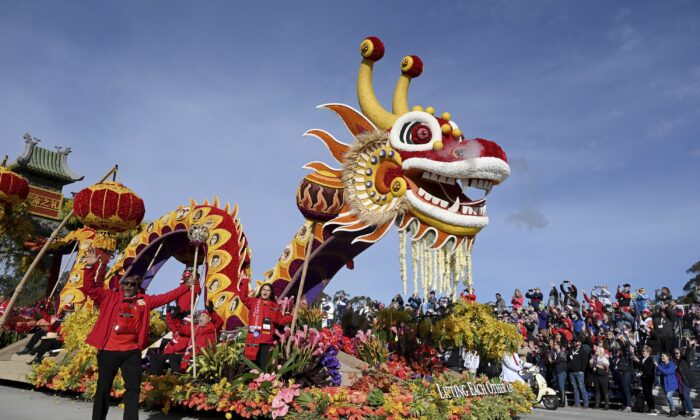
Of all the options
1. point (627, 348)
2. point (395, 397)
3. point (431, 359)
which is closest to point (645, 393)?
point (627, 348)

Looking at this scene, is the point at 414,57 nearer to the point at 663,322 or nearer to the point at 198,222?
the point at 198,222

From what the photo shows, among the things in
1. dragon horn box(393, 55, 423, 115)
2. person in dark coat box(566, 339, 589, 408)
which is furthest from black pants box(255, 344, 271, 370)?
person in dark coat box(566, 339, 589, 408)

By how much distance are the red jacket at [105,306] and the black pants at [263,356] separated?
5.48 feet

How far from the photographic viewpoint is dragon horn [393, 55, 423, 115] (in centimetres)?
720

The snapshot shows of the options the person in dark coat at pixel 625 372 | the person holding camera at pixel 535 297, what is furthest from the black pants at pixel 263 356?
the person holding camera at pixel 535 297

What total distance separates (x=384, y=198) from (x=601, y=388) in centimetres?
791

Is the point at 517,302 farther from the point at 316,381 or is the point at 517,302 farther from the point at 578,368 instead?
the point at 316,381

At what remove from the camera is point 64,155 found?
2505 centimetres

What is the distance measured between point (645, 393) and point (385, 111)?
26.8 feet

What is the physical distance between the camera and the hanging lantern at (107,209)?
11195 mm

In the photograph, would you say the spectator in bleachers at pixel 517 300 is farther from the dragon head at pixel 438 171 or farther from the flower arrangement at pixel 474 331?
the dragon head at pixel 438 171

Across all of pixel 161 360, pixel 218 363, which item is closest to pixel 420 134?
pixel 218 363

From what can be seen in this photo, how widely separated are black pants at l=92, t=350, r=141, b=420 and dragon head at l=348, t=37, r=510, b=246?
3490 millimetres

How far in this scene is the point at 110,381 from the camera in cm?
518
